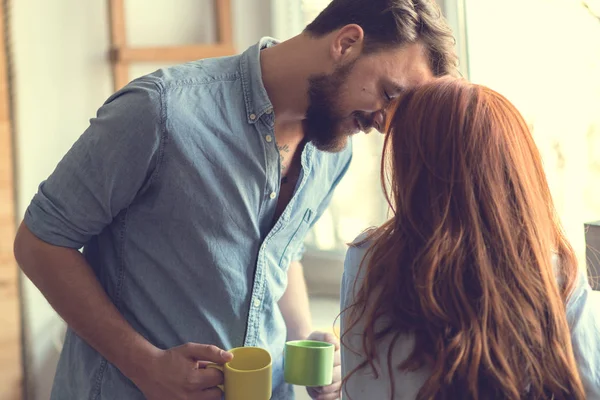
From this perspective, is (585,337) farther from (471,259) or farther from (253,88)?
(253,88)

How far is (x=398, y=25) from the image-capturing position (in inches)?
48.4

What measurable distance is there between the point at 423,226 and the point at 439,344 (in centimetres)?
17

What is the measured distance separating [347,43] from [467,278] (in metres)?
0.49

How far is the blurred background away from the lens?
5.64 ft

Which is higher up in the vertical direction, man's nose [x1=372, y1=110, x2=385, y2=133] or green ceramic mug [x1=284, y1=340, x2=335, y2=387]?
man's nose [x1=372, y1=110, x2=385, y2=133]

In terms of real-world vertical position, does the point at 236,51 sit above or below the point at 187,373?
above

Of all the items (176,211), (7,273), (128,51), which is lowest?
(7,273)

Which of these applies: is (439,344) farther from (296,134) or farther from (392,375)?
(296,134)

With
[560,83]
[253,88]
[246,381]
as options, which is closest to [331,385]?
[246,381]

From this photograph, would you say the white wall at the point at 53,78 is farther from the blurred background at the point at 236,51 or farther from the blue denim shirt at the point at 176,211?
the blue denim shirt at the point at 176,211

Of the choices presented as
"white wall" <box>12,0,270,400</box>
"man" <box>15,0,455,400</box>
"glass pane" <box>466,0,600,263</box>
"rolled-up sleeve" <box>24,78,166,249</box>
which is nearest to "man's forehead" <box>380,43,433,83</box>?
"man" <box>15,0,455,400</box>

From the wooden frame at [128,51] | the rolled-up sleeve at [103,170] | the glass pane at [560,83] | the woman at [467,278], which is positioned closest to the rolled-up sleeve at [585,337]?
the woman at [467,278]

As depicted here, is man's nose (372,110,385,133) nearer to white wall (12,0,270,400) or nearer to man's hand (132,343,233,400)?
man's hand (132,343,233,400)

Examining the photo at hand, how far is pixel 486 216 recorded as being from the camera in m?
0.99
